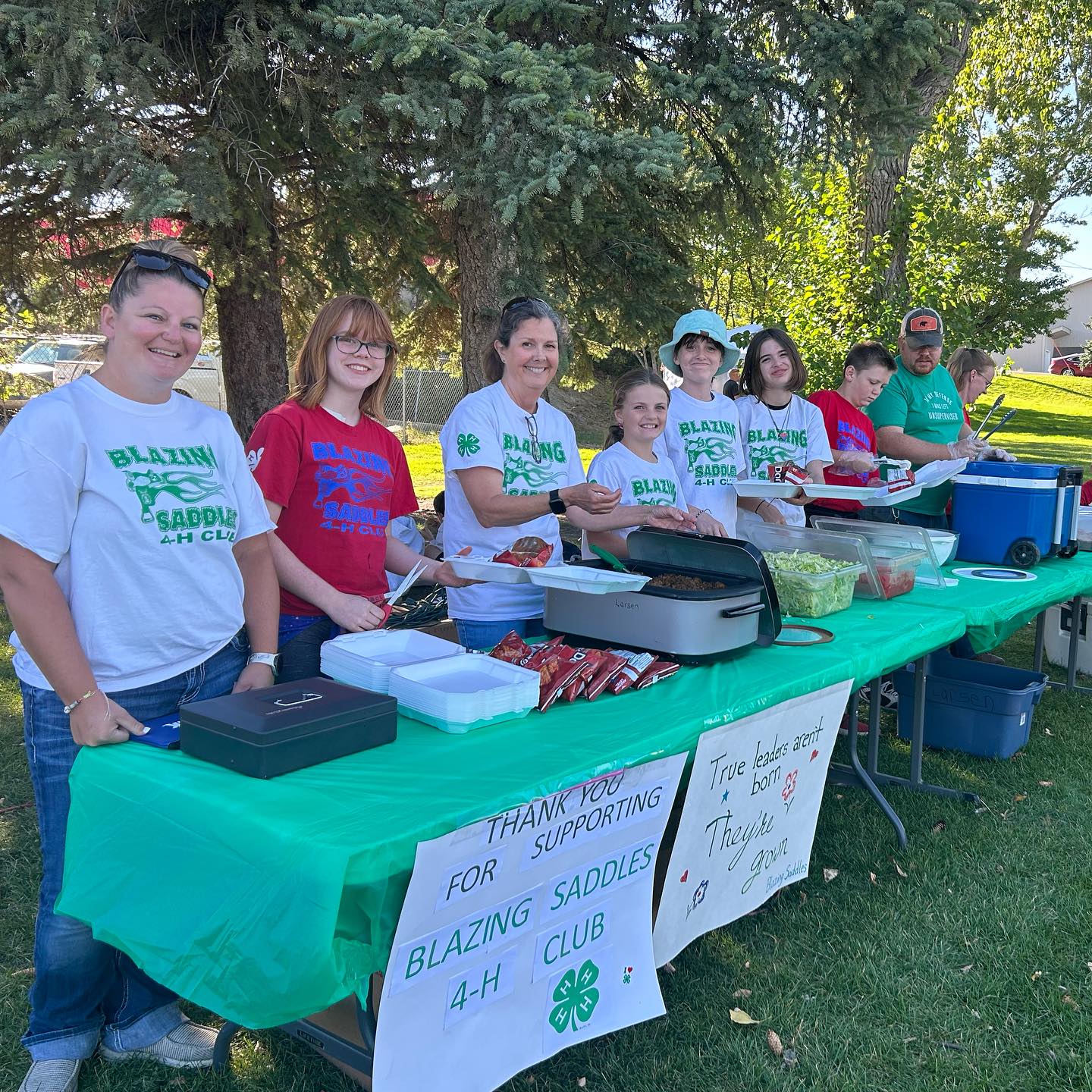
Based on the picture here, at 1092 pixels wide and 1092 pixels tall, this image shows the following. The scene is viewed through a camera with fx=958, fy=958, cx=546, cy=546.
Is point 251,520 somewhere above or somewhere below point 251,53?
below

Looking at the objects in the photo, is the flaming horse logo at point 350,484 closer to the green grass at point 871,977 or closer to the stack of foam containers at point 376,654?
the stack of foam containers at point 376,654

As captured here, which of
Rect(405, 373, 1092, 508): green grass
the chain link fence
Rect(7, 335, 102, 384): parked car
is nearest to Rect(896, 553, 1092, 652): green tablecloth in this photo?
Rect(405, 373, 1092, 508): green grass

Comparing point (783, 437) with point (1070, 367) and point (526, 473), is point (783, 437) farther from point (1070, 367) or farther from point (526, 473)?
point (1070, 367)

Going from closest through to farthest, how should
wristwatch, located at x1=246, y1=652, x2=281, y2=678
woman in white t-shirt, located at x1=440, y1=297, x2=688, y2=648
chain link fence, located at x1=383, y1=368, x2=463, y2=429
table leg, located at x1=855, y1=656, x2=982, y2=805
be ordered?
wristwatch, located at x1=246, y1=652, x2=281, y2=678 → woman in white t-shirt, located at x1=440, y1=297, x2=688, y2=648 → table leg, located at x1=855, y1=656, x2=982, y2=805 → chain link fence, located at x1=383, y1=368, x2=463, y2=429

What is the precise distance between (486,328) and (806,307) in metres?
3.65

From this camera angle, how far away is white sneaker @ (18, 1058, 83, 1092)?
2.12 metres

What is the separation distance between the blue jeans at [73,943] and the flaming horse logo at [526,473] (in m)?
0.98

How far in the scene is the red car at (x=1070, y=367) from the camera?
131 feet

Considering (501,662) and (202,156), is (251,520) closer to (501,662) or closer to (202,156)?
(501,662)

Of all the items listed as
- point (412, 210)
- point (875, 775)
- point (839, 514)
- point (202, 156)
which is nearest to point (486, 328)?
point (412, 210)

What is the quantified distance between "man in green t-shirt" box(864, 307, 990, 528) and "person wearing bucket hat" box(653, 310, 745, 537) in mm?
1306

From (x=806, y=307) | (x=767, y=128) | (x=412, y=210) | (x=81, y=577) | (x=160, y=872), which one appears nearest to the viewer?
(x=160, y=872)

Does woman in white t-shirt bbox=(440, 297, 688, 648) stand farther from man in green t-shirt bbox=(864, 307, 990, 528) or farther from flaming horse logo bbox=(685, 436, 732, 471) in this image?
man in green t-shirt bbox=(864, 307, 990, 528)

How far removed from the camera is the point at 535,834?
191cm
